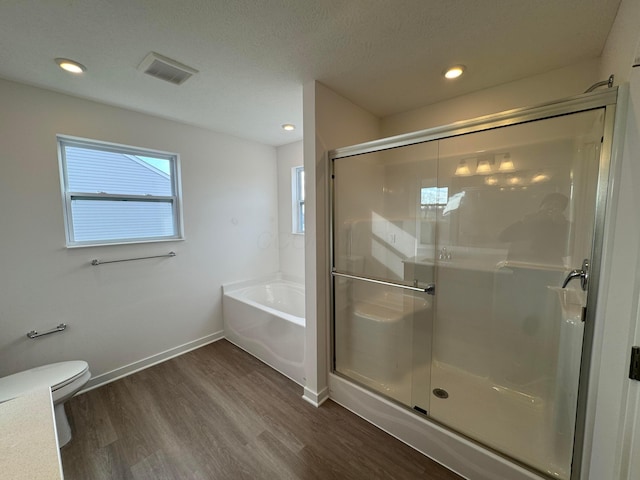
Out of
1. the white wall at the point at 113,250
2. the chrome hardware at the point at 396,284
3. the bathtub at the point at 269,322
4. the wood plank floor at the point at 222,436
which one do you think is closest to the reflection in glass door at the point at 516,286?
the chrome hardware at the point at 396,284

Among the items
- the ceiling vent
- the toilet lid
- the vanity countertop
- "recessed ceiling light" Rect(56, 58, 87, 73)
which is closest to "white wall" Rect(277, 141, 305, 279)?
the ceiling vent

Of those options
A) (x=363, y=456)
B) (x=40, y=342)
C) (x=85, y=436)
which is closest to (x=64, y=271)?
(x=40, y=342)

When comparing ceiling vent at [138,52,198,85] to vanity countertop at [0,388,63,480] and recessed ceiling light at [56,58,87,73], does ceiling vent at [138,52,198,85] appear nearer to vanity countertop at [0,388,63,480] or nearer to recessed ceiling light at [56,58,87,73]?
recessed ceiling light at [56,58,87,73]

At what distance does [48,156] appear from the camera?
1.97 m

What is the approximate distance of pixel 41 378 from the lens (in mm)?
1714

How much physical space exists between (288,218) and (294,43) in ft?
7.48

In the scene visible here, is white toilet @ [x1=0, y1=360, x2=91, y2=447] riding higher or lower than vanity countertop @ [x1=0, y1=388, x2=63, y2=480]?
lower

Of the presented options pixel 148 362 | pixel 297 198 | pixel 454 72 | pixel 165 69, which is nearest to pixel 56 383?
pixel 148 362

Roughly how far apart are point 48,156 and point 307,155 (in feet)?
6.49

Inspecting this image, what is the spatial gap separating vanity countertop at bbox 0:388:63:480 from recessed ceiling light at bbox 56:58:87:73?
186 cm

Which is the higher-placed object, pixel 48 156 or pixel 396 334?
pixel 48 156

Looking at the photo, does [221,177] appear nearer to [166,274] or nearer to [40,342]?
[166,274]

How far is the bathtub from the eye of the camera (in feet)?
7.50

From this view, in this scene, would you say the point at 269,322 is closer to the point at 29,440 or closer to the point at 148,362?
the point at 148,362
